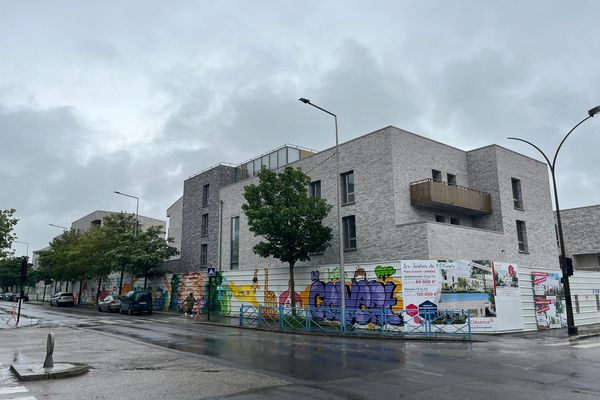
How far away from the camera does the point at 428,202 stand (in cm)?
2392

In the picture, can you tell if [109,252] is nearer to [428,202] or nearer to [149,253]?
[149,253]

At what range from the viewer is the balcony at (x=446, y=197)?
77.3ft

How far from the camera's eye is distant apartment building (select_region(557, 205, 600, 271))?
136ft

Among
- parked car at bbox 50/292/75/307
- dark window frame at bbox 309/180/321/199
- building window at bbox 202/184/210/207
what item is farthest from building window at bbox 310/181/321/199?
parked car at bbox 50/292/75/307

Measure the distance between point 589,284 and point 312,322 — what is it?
57.2ft

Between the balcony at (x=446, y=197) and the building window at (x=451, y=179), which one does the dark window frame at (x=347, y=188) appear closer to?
the balcony at (x=446, y=197)

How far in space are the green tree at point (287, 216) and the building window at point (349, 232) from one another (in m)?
1.36

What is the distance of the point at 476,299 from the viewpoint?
2044 cm

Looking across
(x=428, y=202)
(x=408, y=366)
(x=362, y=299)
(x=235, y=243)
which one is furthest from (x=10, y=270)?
(x=408, y=366)

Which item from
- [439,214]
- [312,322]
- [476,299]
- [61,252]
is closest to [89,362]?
[312,322]

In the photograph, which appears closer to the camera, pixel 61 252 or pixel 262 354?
pixel 262 354

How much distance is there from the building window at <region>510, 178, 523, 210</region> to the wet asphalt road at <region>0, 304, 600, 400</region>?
461 inches

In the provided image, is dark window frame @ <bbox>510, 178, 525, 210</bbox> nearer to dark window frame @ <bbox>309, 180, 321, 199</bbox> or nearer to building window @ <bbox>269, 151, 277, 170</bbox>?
dark window frame @ <bbox>309, 180, 321, 199</bbox>

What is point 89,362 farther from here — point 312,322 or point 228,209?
point 228,209
